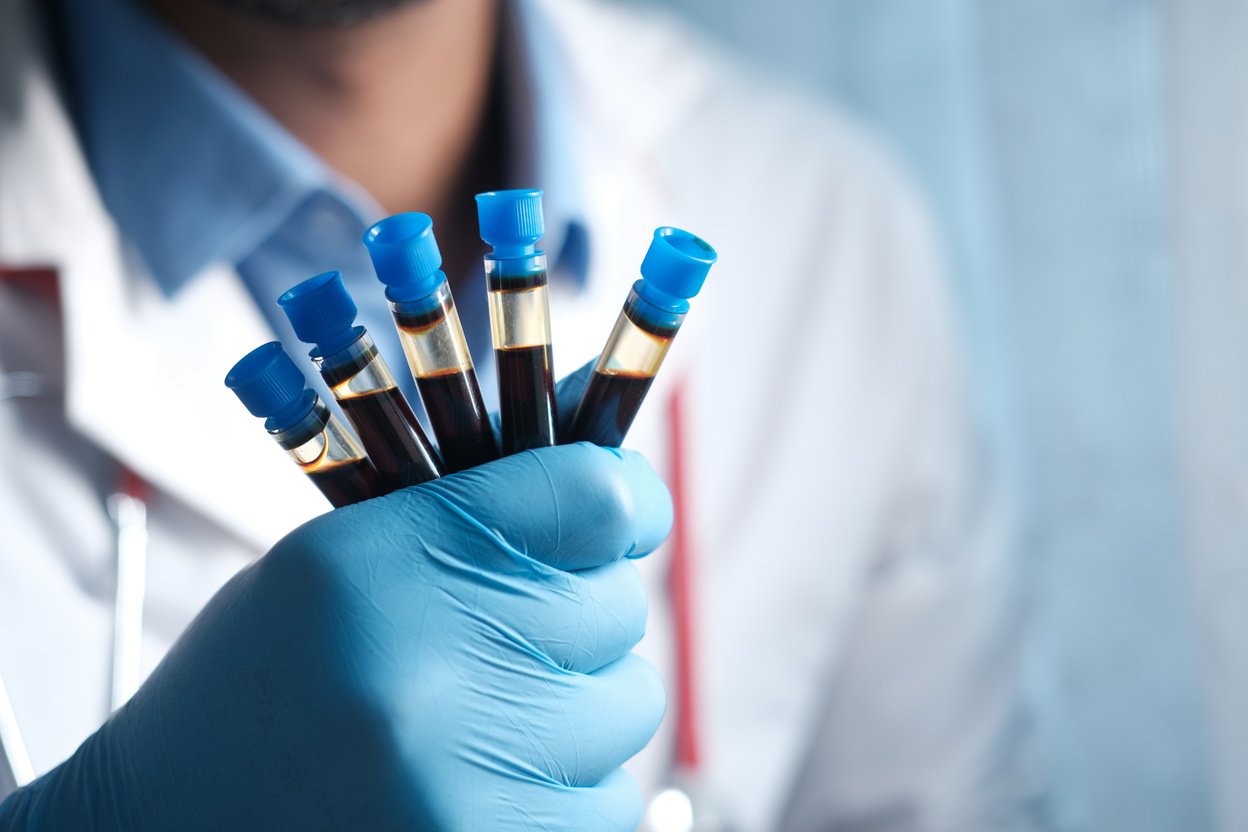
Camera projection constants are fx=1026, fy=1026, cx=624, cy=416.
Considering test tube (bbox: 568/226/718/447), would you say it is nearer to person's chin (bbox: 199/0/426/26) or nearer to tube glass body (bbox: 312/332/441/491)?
tube glass body (bbox: 312/332/441/491)

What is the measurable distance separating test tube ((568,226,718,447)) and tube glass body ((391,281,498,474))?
0.04 metres

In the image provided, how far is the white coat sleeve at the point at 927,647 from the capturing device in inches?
34.4

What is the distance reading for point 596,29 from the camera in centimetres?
86

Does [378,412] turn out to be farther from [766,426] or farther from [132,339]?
[766,426]

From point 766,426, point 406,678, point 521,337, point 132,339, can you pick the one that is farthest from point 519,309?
point 766,426

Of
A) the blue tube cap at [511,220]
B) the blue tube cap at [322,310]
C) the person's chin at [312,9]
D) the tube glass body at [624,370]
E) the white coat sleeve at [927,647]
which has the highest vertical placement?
the person's chin at [312,9]

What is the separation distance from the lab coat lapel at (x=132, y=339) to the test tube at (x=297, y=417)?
23cm

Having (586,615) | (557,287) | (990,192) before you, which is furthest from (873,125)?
(586,615)

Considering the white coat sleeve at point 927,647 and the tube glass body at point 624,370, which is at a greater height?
the tube glass body at point 624,370

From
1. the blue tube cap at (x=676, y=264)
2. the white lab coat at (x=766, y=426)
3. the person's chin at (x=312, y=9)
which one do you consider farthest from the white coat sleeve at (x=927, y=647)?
the blue tube cap at (x=676, y=264)

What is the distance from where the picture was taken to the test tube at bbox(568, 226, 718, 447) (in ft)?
1.09

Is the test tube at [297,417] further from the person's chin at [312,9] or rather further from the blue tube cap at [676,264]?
the person's chin at [312,9]

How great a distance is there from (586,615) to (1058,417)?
50 centimetres

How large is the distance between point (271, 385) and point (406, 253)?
0.20ft
